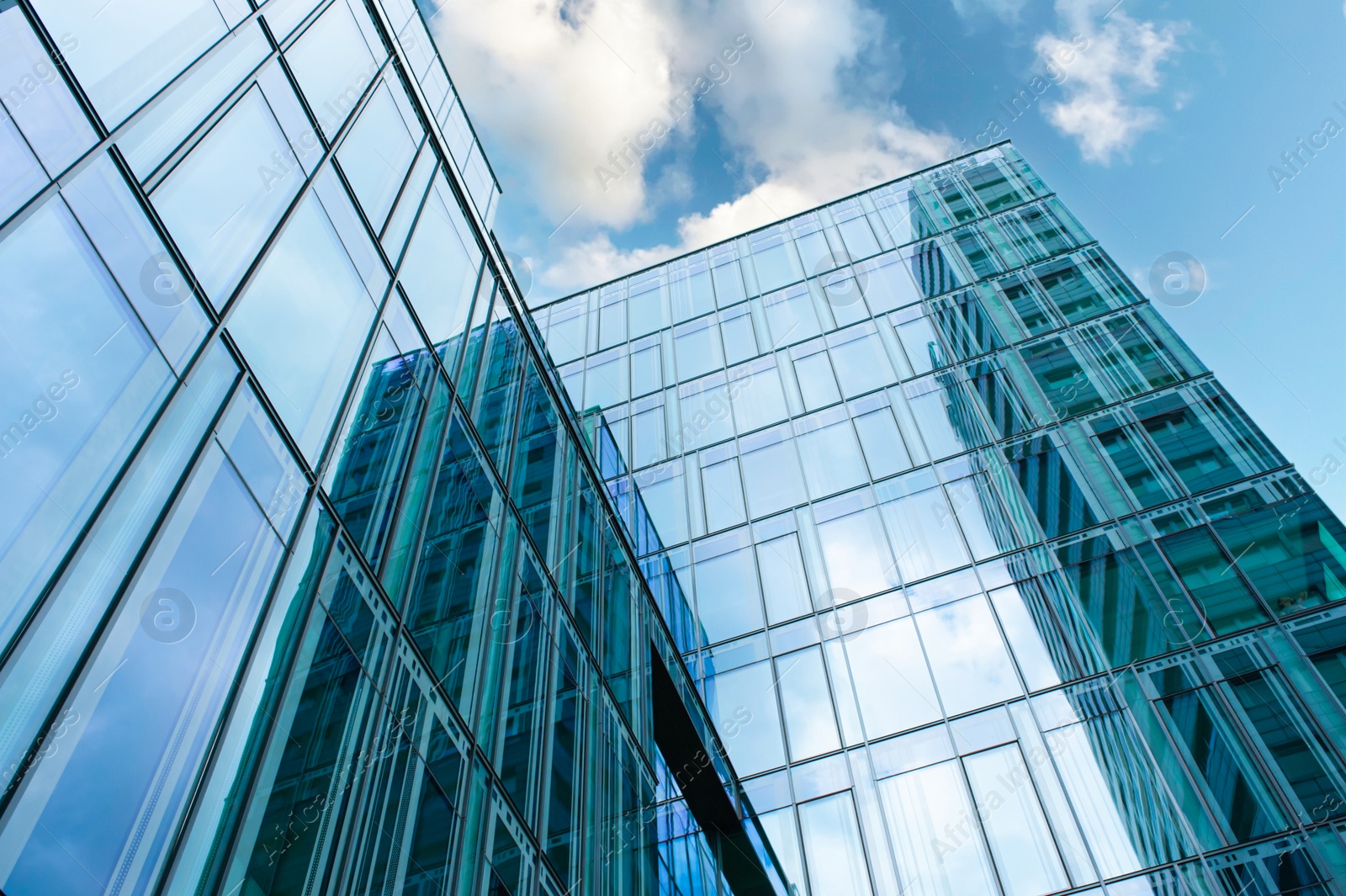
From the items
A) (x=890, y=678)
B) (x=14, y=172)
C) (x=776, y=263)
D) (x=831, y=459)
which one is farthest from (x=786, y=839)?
(x=776, y=263)

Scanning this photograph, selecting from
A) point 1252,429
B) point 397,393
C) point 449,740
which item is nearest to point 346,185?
point 397,393

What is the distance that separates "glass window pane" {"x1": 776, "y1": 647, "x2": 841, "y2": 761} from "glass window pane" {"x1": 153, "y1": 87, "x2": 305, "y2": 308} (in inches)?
551

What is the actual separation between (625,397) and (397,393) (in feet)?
61.1

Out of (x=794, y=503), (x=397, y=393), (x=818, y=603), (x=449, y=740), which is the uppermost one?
(x=794, y=503)

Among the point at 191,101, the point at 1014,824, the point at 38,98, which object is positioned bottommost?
the point at 38,98

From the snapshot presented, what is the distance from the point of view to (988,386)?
73.5 feet

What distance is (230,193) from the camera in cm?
799

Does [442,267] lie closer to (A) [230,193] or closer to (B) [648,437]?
(A) [230,193]

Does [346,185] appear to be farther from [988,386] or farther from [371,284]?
[988,386]

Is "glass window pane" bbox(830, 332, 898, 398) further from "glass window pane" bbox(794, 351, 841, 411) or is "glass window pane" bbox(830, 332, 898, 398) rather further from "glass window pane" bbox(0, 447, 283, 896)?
"glass window pane" bbox(0, 447, 283, 896)

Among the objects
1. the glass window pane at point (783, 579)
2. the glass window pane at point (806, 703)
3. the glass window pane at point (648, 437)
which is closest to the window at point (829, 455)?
the glass window pane at point (783, 579)

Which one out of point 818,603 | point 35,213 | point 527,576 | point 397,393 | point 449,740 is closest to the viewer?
point 35,213

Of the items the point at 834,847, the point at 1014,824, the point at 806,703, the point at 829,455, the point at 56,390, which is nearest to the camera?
the point at 56,390

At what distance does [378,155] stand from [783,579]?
1351 cm
